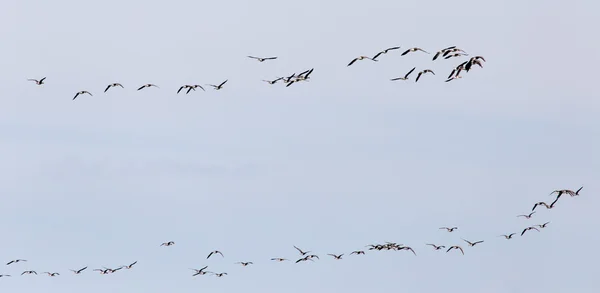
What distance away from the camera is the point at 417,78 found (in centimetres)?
17138

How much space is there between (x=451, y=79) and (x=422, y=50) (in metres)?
Answer: 10.2

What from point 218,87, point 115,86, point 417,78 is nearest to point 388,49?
point 417,78

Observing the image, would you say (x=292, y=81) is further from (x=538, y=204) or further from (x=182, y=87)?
(x=538, y=204)

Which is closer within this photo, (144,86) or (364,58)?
(364,58)

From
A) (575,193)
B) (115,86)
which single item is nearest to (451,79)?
(575,193)

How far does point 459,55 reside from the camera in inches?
6560

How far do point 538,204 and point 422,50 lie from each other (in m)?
35.3

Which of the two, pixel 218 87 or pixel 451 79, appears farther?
pixel 218 87

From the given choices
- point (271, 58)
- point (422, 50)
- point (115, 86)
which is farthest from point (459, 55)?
point (115, 86)

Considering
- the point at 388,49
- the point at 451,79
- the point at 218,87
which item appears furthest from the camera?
the point at 218,87

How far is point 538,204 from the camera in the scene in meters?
197

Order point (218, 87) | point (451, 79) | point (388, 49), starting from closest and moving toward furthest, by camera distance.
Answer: point (451, 79), point (388, 49), point (218, 87)

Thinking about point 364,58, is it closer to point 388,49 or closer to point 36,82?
point 388,49

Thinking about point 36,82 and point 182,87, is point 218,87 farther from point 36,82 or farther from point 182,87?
point 36,82
